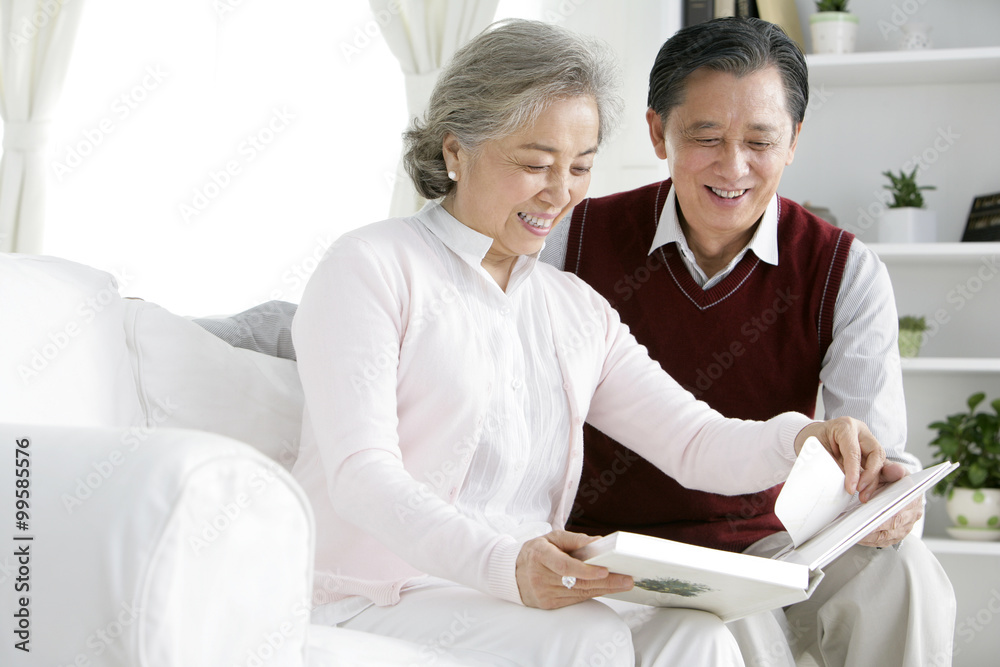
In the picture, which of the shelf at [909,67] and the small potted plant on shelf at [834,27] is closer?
the shelf at [909,67]

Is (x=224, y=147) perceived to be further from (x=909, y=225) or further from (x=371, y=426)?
(x=371, y=426)

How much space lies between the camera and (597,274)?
1.74 metres

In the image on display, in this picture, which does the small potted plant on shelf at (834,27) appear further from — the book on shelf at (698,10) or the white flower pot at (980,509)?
the white flower pot at (980,509)

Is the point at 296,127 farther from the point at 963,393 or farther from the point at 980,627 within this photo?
the point at 980,627

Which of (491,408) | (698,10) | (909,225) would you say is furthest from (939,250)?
(491,408)

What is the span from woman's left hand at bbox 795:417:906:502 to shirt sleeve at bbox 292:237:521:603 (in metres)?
0.49

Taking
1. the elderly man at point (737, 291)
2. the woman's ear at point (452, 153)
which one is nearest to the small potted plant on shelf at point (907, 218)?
the elderly man at point (737, 291)

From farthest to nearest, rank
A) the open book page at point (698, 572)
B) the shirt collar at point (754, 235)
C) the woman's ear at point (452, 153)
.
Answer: the shirt collar at point (754, 235), the woman's ear at point (452, 153), the open book page at point (698, 572)

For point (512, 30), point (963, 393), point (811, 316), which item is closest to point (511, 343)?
point (512, 30)

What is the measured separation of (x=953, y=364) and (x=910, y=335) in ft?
0.49

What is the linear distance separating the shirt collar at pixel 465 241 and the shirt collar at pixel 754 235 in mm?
421

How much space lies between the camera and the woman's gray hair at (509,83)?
4.21 feet

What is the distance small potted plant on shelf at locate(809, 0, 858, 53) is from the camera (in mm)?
2805

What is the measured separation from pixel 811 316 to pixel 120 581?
4.26 feet
